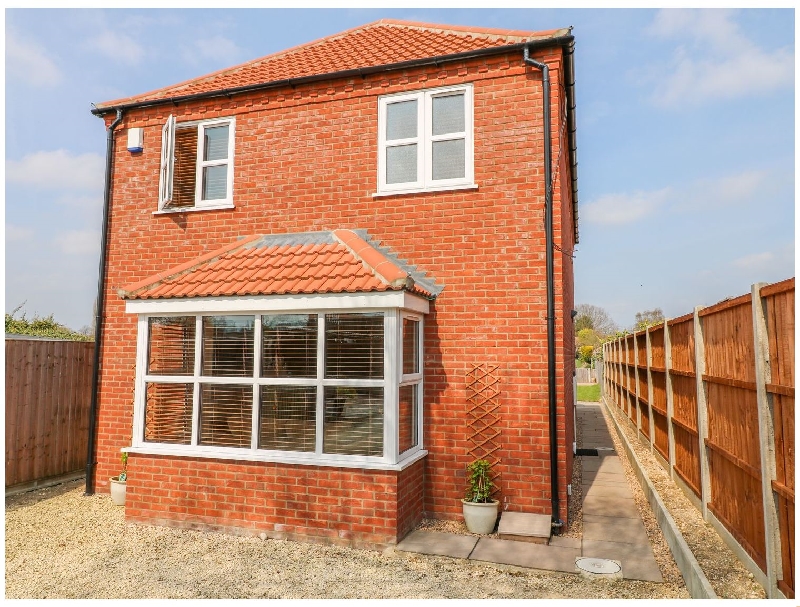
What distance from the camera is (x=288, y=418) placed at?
609 centimetres

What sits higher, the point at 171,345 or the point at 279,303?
the point at 279,303

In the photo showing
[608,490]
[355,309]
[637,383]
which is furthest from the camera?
[637,383]

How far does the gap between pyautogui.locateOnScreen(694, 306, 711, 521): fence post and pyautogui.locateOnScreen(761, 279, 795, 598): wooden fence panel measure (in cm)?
228

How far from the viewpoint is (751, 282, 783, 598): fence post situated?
3.73m

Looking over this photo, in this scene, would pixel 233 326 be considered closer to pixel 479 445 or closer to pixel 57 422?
pixel 479 445

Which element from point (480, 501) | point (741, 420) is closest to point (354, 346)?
point (480, 501)

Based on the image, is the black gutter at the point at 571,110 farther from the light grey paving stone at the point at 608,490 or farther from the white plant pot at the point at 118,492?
the white plant pot at the point at 118,492

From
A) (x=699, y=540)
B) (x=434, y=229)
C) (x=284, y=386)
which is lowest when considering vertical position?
(x=699, y=540)

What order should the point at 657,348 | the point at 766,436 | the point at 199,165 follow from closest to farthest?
the point at 766,436 → the point at 199,165 → the point at 657,348

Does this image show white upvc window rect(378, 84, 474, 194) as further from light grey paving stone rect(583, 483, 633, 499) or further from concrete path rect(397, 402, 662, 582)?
light grey paving stone rect(583, 483, 633, 499)

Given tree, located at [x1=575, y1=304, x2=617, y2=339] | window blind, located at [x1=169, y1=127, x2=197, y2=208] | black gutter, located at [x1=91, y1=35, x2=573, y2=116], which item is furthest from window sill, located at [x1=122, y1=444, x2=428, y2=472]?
tree, located at [x1=575, y1=304, x2=617, y2=339]

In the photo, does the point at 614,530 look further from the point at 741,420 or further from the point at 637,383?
the point at 637,383

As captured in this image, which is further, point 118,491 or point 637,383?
point 637,383

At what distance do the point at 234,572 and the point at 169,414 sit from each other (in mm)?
2386
